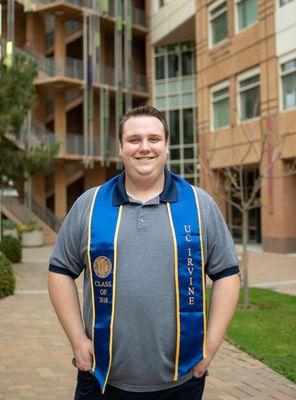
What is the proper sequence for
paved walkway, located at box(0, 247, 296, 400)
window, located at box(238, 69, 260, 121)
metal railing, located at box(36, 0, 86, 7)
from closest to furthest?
1. paved walkway, located at box(0, 247, 296, 400)
2. window, located at box(238, 69, 260, 121)
3. metal railing, located at box(36, 0, 86, 7)

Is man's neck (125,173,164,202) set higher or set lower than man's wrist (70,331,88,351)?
higher

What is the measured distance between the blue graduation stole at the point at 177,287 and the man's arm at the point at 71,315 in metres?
0.05

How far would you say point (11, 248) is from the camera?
1708 cm

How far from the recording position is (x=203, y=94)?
25.7 metres

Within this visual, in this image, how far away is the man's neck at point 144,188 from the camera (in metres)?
2.34

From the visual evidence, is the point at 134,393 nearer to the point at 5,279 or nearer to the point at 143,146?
the point at 143,146

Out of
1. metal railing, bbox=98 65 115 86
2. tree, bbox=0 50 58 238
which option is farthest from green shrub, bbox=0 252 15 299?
metal railing, bbox=98 65 115 86

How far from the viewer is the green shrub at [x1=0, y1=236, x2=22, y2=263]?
55.4 feet

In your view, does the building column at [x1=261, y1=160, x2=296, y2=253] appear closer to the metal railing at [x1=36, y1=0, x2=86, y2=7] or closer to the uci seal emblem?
the metal railing at [x1=36, y1=0, x2=86, y2=7]

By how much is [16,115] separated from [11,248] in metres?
4.99

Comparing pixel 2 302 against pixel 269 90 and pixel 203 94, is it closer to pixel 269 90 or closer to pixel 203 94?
pixel 269 90

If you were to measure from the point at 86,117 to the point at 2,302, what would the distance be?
781 inches

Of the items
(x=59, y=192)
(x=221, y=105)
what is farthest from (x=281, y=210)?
(x=59, y=192)

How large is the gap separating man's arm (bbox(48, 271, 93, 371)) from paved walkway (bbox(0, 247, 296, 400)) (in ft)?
8.74
